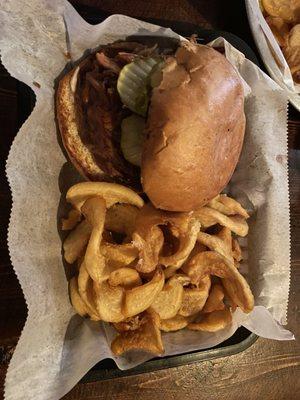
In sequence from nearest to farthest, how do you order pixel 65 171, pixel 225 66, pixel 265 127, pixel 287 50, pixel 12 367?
pixel 12 367
pixel 225 66
pixel 65 171
pixel 265 127
pixel 287 50

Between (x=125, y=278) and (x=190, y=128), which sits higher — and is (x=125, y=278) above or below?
below

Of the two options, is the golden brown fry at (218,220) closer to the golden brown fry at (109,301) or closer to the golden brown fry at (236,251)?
the golden brown fry at (236,251)

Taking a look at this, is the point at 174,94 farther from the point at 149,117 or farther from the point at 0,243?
the point at 0,243

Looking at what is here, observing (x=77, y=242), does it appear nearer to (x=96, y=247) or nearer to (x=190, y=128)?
(x=96, y=247)

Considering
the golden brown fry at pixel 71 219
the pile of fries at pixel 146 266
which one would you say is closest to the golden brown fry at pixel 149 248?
the pile of fries at pixel 146 266

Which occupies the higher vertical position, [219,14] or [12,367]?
[219,14]

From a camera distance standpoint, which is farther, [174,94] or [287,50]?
[287,50]

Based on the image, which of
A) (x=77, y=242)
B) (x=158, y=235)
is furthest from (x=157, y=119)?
(x=77, y=242)

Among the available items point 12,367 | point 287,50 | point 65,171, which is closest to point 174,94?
point 65,171
